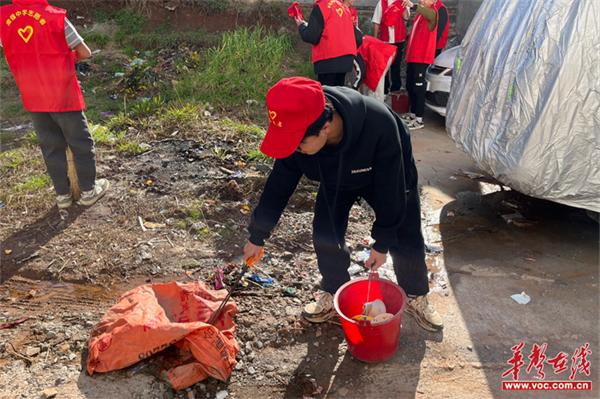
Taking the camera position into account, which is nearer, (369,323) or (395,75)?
(369,323)

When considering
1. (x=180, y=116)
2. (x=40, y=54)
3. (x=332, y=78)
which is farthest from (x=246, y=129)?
(x=40, y=54)

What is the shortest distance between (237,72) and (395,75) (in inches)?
92.1

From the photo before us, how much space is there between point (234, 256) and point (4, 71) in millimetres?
6508

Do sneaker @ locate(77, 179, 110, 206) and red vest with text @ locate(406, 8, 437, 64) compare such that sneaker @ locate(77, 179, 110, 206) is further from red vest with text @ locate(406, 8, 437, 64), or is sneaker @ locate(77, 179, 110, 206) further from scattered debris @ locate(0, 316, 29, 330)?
red vest with text @ locate(406, 8, 437, 64)

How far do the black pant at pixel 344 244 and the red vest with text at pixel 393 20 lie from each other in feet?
16.1

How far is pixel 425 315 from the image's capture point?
310 centimetres

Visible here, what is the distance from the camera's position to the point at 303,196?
179 inches

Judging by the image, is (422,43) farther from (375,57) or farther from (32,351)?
(32,351)

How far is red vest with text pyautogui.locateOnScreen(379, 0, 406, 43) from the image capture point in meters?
6.89

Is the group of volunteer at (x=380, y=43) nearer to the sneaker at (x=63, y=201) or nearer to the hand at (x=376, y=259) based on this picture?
the sneaker at (x=63, y=201)

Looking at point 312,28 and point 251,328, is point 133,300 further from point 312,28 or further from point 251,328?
point 312,28

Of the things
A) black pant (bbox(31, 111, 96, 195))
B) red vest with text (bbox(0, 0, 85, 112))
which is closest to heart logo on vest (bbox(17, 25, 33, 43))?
red vest with text (bbox(0, 0, 85, 112))

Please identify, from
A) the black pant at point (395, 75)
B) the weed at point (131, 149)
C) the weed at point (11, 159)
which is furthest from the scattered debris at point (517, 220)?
the weed at point (11, 159)

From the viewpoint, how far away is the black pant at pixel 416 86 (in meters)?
6.53
